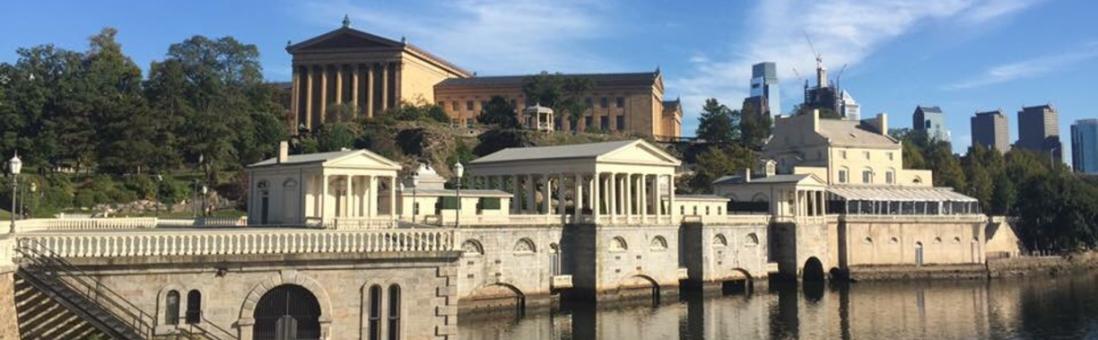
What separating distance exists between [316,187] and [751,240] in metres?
34.6

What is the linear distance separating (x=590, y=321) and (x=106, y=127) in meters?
57.0

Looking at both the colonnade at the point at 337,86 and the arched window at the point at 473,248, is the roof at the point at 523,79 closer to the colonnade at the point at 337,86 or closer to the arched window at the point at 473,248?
the colonnade at the point at 337,86

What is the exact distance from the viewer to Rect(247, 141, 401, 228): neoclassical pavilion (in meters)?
50.4

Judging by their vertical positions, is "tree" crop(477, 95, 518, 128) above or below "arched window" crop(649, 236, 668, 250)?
above

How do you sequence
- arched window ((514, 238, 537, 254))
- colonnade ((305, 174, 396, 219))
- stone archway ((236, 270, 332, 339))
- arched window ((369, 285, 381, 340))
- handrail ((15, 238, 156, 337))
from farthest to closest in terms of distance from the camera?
arched window ((514, 238, 537, 254)) < colonnade ((305, 174, 396, 219)) < arched window ((369, 285, 381, 340)) < stone archway ((236, 270, 332, 339)) < handrail ((15, 238, 156, 337))

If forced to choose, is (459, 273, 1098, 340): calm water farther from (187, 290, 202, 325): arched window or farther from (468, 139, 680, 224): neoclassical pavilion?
(187, 290, 202, 325): arched window

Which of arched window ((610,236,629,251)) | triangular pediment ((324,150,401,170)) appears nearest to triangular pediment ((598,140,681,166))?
arched window ((610,236,629,251))

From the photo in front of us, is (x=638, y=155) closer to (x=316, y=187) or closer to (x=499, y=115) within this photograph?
(x=316, y=187)

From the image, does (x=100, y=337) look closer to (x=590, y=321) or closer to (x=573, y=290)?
(x=590, y=321)

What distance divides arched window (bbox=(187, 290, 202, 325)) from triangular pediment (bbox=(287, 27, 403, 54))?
108 metres

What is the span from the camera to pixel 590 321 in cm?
5041

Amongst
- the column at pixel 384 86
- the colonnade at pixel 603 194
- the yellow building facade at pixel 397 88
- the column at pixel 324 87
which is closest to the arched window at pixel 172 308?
the colonnade at pixel 603 194

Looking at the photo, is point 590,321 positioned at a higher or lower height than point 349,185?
lower

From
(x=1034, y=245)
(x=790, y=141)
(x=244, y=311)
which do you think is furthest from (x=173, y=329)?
(x=1034, y=245)
